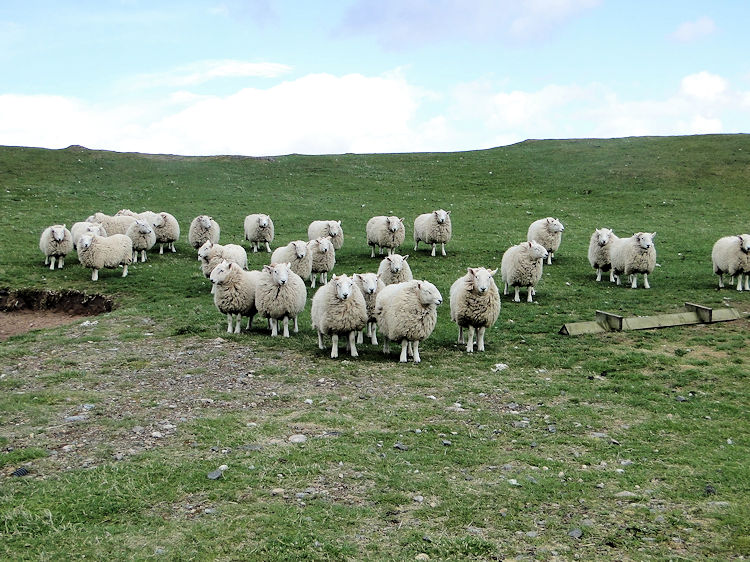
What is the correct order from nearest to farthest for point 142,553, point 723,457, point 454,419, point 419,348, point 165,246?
point 142,553 < point 723,457 < point 454,419 < point 419,348 < point 165,246

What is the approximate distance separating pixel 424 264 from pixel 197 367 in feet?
40.7

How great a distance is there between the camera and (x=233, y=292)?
15.1m

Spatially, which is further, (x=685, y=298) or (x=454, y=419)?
(x=685, y=298)

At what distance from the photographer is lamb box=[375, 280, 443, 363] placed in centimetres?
1291

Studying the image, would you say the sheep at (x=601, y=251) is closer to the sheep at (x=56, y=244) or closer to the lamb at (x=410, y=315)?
the lamb at (x=410, y=315)

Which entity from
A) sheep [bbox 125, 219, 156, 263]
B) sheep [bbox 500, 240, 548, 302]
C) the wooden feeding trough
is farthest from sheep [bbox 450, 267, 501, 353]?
sheep [bbox 125, 219, 156, 263]

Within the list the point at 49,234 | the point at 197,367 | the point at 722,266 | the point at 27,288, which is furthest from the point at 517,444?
the point at 49,234

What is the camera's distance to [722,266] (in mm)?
19391

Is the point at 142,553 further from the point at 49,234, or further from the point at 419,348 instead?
the point at 49,234

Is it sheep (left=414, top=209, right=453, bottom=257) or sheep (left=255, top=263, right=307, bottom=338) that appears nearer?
sheep (left=255, top=263, right=307, bottom=338)

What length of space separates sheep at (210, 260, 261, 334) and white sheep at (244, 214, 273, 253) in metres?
10.1

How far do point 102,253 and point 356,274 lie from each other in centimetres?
1113

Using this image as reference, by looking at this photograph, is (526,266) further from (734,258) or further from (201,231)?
(201,231)

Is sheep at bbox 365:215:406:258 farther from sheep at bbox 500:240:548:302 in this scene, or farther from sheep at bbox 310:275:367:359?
sheep at bbox 310:275:367:359
